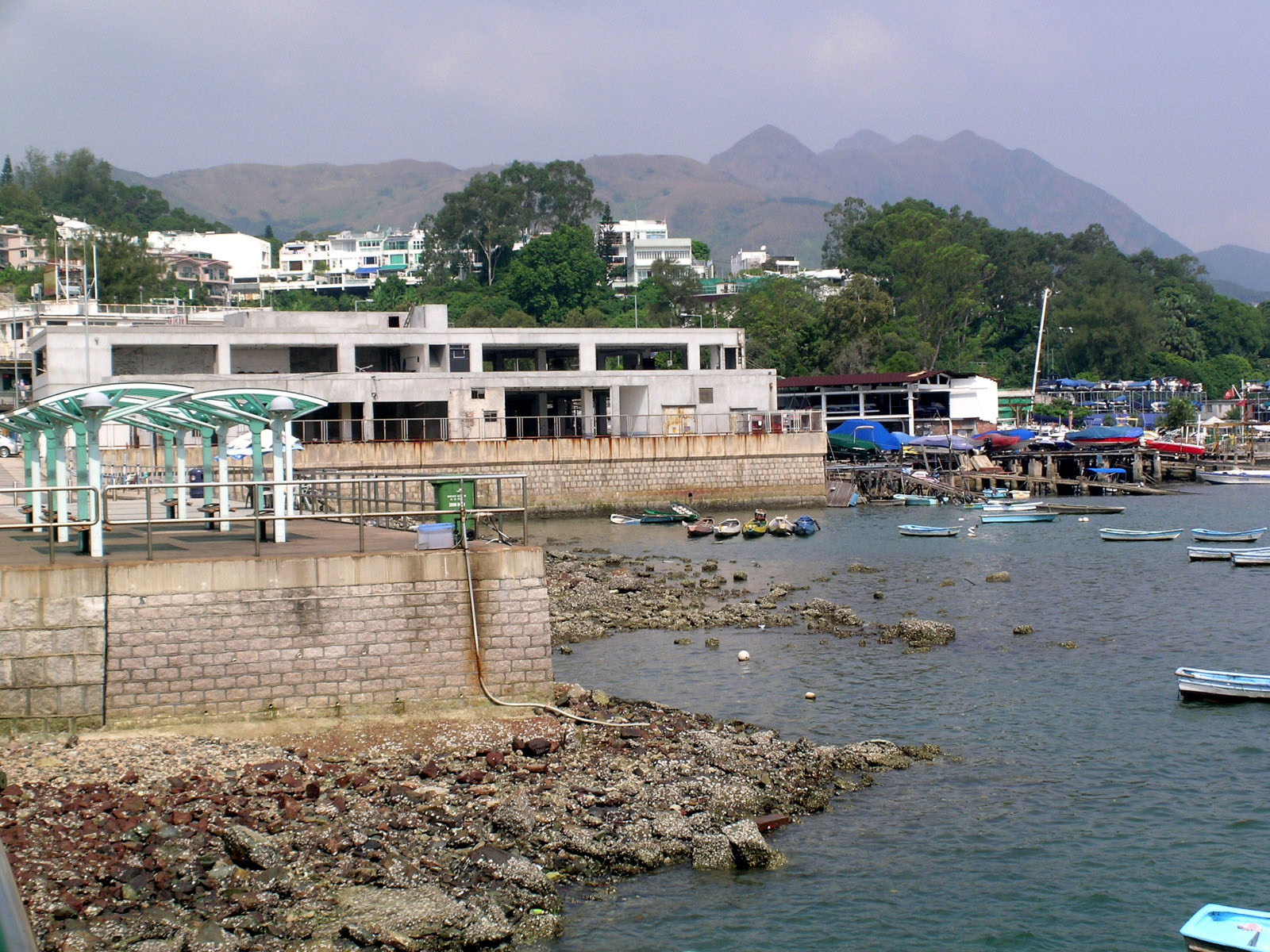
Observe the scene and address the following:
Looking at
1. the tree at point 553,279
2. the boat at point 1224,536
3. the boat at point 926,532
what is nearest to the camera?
the boat at point 1224,536

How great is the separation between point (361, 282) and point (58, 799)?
175 m

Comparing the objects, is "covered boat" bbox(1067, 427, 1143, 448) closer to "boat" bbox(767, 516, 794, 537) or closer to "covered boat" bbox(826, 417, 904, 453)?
"covered boat" bbox(826, 417, 904, 453)

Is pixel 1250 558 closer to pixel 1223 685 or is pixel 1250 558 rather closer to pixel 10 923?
pixel 1223 685

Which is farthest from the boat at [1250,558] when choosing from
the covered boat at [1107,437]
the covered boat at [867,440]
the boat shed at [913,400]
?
the boat shed at [913,400]

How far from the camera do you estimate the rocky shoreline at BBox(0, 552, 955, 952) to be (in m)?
12.1

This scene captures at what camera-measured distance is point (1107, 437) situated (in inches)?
3022

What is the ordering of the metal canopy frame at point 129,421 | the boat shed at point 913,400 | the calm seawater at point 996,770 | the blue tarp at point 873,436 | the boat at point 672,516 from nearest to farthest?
the calm seawater at point 996,770
the metal canopy frame at point 129,421
the boat at point 672,516
the blue tarp at point 873,436
the boat shed at point 913,400

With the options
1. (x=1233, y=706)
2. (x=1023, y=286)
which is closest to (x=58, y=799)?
(x=1233, y=706)

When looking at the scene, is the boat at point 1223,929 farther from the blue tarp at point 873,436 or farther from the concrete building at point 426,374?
the blue tarp at point 873,436

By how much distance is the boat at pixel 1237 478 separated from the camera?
237 feet

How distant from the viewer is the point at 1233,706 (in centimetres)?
2156

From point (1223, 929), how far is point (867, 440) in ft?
208

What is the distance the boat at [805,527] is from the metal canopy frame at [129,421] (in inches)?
1182

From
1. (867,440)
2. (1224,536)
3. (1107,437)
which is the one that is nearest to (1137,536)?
(1224,536)
